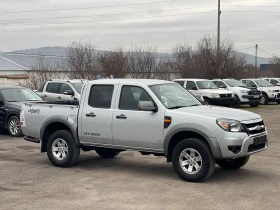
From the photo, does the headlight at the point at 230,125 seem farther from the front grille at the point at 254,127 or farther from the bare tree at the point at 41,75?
the bare tree at the point at 41,75

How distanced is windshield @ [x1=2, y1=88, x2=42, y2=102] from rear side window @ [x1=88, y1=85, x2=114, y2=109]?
6941 mm

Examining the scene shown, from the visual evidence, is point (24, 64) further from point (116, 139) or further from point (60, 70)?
point (116, 139)

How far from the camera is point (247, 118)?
8.22 metres

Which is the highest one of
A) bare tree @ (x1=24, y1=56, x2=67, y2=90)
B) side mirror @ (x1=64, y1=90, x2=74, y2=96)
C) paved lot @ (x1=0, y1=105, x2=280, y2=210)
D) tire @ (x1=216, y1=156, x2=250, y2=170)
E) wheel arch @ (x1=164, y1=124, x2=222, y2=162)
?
bare tree @ (x1=24, y1=56, x2=67, y2=90)

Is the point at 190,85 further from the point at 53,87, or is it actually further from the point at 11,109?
the point at 11,109

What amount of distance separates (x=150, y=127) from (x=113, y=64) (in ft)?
83.0

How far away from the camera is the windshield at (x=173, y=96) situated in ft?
28.6

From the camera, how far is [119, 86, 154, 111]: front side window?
883 cm

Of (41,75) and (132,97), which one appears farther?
(41,75)

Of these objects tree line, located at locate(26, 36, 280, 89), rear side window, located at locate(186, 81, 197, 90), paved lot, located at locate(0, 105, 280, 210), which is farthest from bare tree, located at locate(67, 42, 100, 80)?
paved lot, located at locate(0, 105, 280, 210)

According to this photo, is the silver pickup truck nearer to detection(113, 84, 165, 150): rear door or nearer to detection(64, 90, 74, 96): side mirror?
detection(113, 84, 165, 150): rear door

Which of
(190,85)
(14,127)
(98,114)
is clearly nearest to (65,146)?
(98,114)

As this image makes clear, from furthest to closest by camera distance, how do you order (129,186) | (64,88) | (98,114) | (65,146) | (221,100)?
(221,100), (64,88), (65,146), (98,114), (129,186)

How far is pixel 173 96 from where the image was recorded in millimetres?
9016
